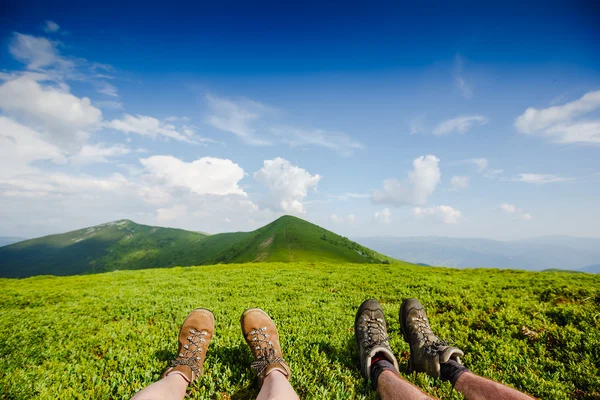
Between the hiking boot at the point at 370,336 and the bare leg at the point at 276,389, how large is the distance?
166 cm

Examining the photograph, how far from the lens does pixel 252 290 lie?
567 inches

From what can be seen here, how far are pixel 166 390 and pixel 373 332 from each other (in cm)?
427

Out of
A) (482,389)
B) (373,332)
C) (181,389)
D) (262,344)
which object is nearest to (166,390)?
(181,389)

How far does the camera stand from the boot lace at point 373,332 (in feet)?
17.6

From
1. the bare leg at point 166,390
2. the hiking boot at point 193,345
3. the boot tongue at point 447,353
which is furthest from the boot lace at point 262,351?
the boot tongue at point 447,353

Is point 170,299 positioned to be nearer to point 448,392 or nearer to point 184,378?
point 184,378

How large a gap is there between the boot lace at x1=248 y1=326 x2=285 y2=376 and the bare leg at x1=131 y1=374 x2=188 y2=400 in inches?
48.7

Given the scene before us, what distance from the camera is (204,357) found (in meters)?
5.52

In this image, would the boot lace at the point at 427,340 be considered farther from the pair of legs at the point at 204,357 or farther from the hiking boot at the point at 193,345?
the hiking boot at the point at 193,345

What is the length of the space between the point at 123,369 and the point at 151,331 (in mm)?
2376

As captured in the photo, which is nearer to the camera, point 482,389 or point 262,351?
point 482,389

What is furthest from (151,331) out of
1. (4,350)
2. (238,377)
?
(238,377)

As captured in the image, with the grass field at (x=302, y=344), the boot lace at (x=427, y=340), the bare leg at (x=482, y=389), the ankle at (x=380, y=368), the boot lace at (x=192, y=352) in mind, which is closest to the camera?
the bare leg at (x=482, y=389)

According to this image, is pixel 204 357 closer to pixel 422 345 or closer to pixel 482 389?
pixel 422 345
